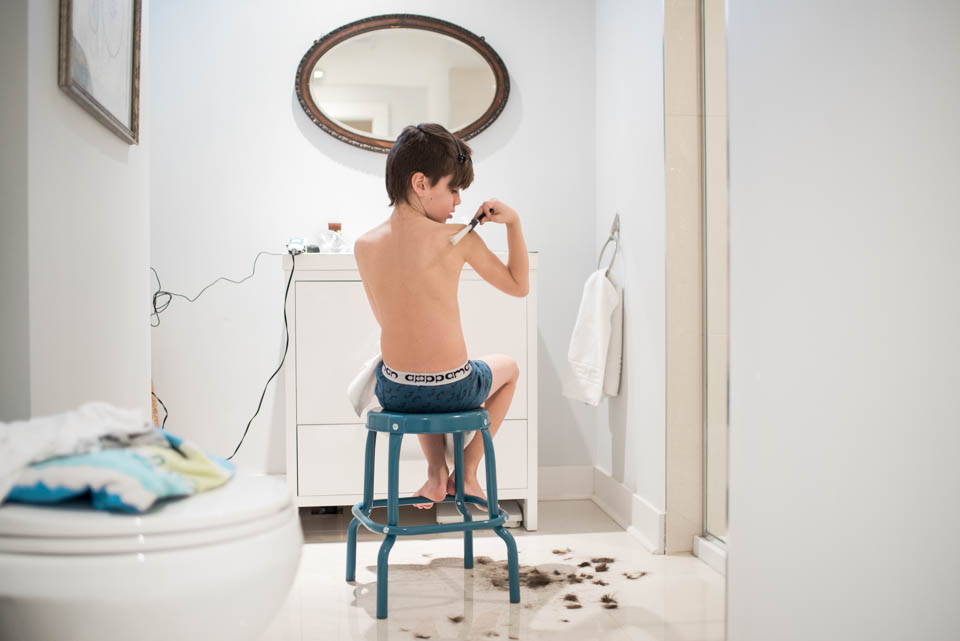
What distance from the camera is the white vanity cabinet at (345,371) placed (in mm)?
2393

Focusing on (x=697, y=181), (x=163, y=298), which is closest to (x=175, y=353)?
(x=163, y=298)

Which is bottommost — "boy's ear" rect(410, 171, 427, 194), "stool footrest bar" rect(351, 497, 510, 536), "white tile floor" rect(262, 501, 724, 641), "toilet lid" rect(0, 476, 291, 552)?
"white tile floor" rect(262, 501, 724, 641)

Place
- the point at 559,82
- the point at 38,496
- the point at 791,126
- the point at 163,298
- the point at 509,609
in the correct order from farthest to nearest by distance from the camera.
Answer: the point at 559,82 → the point at 163,298 → the point at 509,609 → the point at 791,126 → the point at 38,496

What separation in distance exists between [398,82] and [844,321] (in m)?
2.17

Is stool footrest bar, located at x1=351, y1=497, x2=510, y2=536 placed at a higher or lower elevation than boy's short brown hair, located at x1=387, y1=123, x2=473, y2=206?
lower

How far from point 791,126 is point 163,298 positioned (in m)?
2.33

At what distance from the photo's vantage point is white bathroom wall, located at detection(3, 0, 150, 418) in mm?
1158

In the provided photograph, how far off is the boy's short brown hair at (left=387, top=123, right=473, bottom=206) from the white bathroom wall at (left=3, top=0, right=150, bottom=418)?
0.60 metres

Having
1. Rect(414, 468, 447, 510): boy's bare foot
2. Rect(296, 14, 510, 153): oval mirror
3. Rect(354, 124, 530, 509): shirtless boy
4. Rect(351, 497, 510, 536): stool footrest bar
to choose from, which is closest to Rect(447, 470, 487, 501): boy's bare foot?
Rect(414, 468, 447, 510): boy's bare foot

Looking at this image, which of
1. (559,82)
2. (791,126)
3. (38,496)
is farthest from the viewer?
(559,82)

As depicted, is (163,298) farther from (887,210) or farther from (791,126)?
(887,210)

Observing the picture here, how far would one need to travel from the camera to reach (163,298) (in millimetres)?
2811

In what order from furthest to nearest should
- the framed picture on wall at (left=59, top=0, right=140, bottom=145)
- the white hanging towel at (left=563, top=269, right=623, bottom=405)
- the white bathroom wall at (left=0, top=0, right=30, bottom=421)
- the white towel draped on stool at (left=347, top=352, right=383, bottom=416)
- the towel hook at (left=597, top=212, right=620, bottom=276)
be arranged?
the towel hook at (left=597, top=212, right=620, bottom=276) < the white hanging towel at (left=563, top=269, right=623, bottom=405) < the white towel draped on stool at (left=347, top=352, right=383, bottom=416) < the framed picture on wall at (left=59, top=0, right=140, bottom=145) < the white bathroom wall at (left=0, top=0, right=30, bottom=421)

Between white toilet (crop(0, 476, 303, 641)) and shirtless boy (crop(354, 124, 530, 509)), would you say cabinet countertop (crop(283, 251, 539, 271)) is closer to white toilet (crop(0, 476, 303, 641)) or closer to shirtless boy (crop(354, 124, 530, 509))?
shirtless boy (crop(354, 124, 530, 509))
